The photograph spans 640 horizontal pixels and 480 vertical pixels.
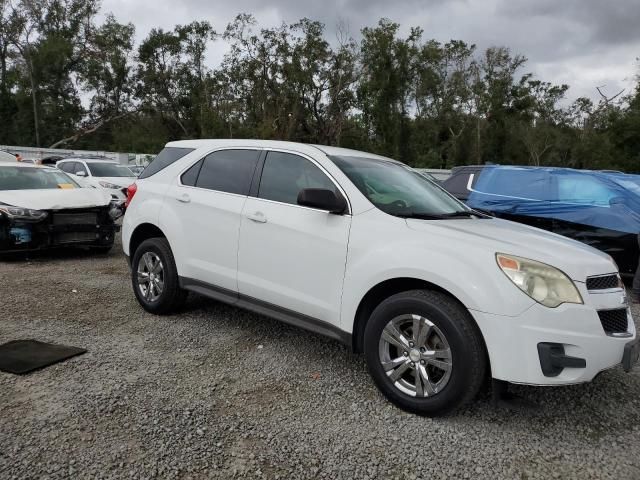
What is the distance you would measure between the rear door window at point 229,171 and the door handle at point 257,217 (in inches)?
A: 10.6

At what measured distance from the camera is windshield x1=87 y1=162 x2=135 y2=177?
13.4 m

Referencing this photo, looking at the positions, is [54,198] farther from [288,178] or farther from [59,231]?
[288,178]

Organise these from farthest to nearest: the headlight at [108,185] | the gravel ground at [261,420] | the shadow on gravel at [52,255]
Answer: the headlight at [108,185], the shadow on gravel at [52,255], the gravel ground at [261,420]

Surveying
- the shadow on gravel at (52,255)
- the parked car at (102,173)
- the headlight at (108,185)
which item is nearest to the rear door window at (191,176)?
the shadow on gravel at (52,255)

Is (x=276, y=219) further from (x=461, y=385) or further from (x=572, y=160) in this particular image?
(x=572, y=160)

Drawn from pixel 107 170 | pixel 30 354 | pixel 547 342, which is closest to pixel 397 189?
pixel 547 342

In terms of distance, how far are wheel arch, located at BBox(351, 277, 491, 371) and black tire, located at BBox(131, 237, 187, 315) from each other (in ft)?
6.72

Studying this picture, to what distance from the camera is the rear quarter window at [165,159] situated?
16.0ft

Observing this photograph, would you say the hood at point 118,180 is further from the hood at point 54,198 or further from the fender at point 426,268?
the fender at point 426,268

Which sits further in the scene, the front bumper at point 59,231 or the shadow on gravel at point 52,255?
the shadow on gravel at point 52,255

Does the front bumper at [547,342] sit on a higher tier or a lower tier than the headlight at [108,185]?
higher

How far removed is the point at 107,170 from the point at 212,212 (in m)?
10.7

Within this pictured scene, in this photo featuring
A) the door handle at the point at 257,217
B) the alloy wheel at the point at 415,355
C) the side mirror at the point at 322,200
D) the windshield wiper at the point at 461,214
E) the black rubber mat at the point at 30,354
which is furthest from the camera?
the door handle at the point at 257,217

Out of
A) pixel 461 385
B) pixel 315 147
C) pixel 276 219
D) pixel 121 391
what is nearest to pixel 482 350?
pixel 461 385
